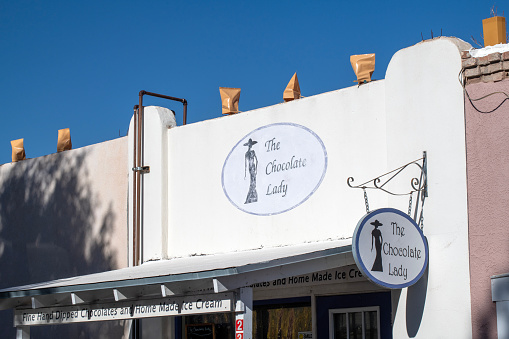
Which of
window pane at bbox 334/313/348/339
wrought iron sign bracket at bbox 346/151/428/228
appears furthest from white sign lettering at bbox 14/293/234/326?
window pane at bbox 334/313/348/339

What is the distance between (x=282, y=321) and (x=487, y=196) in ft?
12.0

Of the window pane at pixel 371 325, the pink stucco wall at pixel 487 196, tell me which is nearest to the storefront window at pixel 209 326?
the window pane at pixel 371 325

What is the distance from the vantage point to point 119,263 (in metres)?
13.0

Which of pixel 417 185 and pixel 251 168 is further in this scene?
pixel 251 168

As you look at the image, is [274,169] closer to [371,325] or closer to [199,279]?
[371,325]

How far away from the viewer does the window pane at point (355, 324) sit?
10344 mm

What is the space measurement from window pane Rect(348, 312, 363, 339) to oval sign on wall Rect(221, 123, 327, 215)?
1.63 metres

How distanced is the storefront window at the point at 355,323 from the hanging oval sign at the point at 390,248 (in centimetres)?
139

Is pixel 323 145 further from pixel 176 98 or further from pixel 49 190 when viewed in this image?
pixel 49 190

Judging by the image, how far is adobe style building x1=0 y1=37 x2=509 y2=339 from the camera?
878 centimetres

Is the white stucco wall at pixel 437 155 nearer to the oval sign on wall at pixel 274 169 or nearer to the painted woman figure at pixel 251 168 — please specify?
the oval sign on wall at pixel 274 169

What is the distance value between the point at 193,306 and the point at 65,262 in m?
5.37

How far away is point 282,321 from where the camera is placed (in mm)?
11180

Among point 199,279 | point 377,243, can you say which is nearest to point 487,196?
point 377,243
